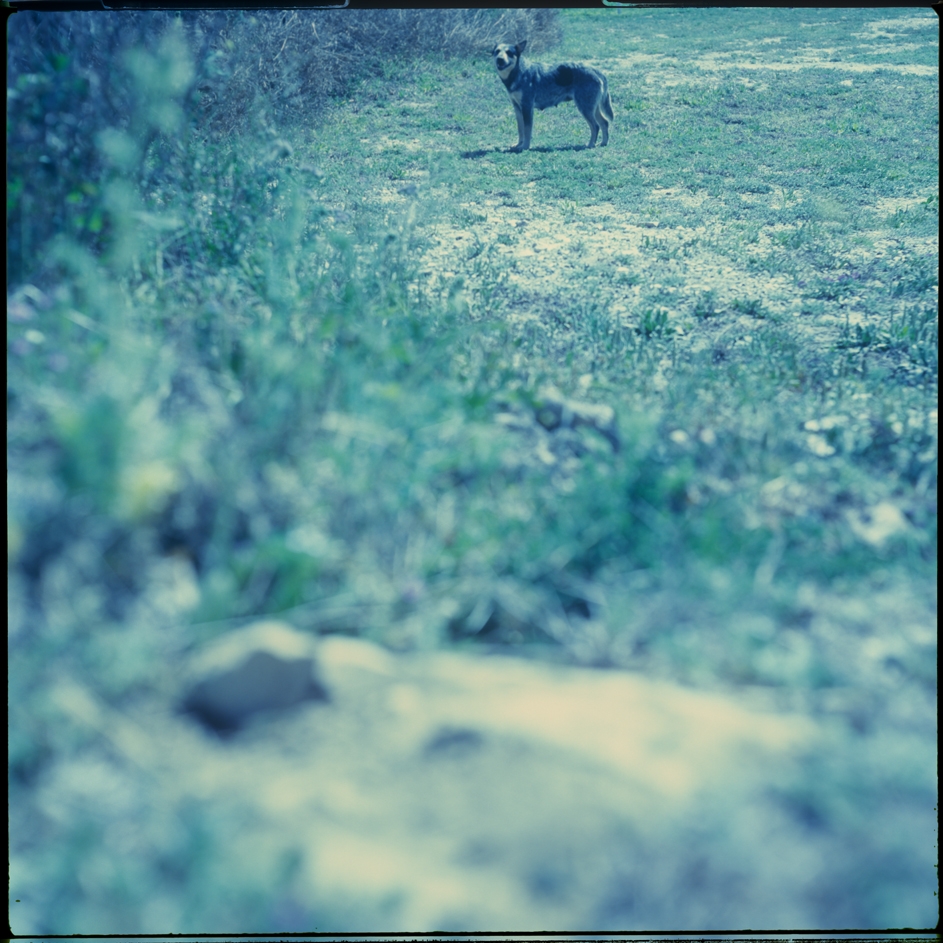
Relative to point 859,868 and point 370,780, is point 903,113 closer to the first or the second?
point 859,868

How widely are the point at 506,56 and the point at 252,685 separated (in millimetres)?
2407

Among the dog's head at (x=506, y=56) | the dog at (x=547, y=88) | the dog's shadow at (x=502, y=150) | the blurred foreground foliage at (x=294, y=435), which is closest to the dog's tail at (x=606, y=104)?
the dog at (x=547, y=88)

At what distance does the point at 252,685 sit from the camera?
5.88 ft

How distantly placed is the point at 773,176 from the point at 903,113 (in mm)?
582

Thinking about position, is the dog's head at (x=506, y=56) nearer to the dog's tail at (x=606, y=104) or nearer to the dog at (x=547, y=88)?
the dog at (x=547, y=88)

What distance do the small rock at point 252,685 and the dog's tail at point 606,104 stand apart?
2842 millimetres

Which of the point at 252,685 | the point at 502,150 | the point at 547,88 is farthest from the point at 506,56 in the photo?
the point at 252,685

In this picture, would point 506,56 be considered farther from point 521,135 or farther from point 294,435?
point 294,435

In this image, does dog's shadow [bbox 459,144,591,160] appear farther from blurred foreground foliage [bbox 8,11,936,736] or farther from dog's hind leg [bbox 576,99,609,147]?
blurred foreground foliage [bbox 8,11,936,736]

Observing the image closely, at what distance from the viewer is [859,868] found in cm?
173

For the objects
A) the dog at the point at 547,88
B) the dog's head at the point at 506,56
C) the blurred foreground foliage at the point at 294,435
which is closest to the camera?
the blurred foreground foliage at the point at 294,435

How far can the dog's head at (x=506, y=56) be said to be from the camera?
3.04 metres

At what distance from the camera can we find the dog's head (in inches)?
119

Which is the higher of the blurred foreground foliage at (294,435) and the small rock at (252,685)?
the blurred foreground foliage at (294,435)
